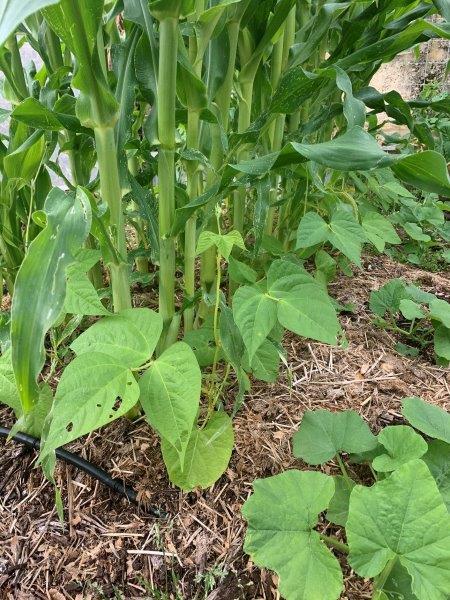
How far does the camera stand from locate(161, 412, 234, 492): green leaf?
669mm

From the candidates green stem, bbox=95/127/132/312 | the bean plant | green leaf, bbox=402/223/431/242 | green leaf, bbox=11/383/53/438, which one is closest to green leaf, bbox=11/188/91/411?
the bean plant

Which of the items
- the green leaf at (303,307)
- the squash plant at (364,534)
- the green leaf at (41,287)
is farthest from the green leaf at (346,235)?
the green leaf at (41,287)

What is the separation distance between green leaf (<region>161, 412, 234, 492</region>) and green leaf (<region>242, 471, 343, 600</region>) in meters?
0.12

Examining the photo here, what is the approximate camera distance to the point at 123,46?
2.47 feet

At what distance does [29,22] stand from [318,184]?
625 millimetres

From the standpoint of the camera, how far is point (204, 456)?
0.69 meters

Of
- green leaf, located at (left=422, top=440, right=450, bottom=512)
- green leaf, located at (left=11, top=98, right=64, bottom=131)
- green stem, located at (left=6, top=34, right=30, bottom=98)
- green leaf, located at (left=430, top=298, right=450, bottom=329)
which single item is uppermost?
green stem, located at (left=6, top=34, right=30, bottom=98)

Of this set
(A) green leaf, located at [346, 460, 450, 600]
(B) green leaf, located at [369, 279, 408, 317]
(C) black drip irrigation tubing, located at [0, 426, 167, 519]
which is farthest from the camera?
(B) green leaf, located at [369, 279, 408, 317]

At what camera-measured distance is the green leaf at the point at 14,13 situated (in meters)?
0.39

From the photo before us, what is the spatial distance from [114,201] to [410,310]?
26.6 inches

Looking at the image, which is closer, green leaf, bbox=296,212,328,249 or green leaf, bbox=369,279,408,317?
green leaf, bbox=296,212,328,249

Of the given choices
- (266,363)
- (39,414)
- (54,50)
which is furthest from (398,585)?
(54,50)

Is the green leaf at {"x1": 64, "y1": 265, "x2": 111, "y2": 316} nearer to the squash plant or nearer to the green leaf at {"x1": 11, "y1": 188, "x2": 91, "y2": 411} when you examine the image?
the green leaf at {"x1": 11, "y1": 188, "x2": 91, "y2": 411}

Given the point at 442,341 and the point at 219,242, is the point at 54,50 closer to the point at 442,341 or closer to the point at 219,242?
the point at 219,242
